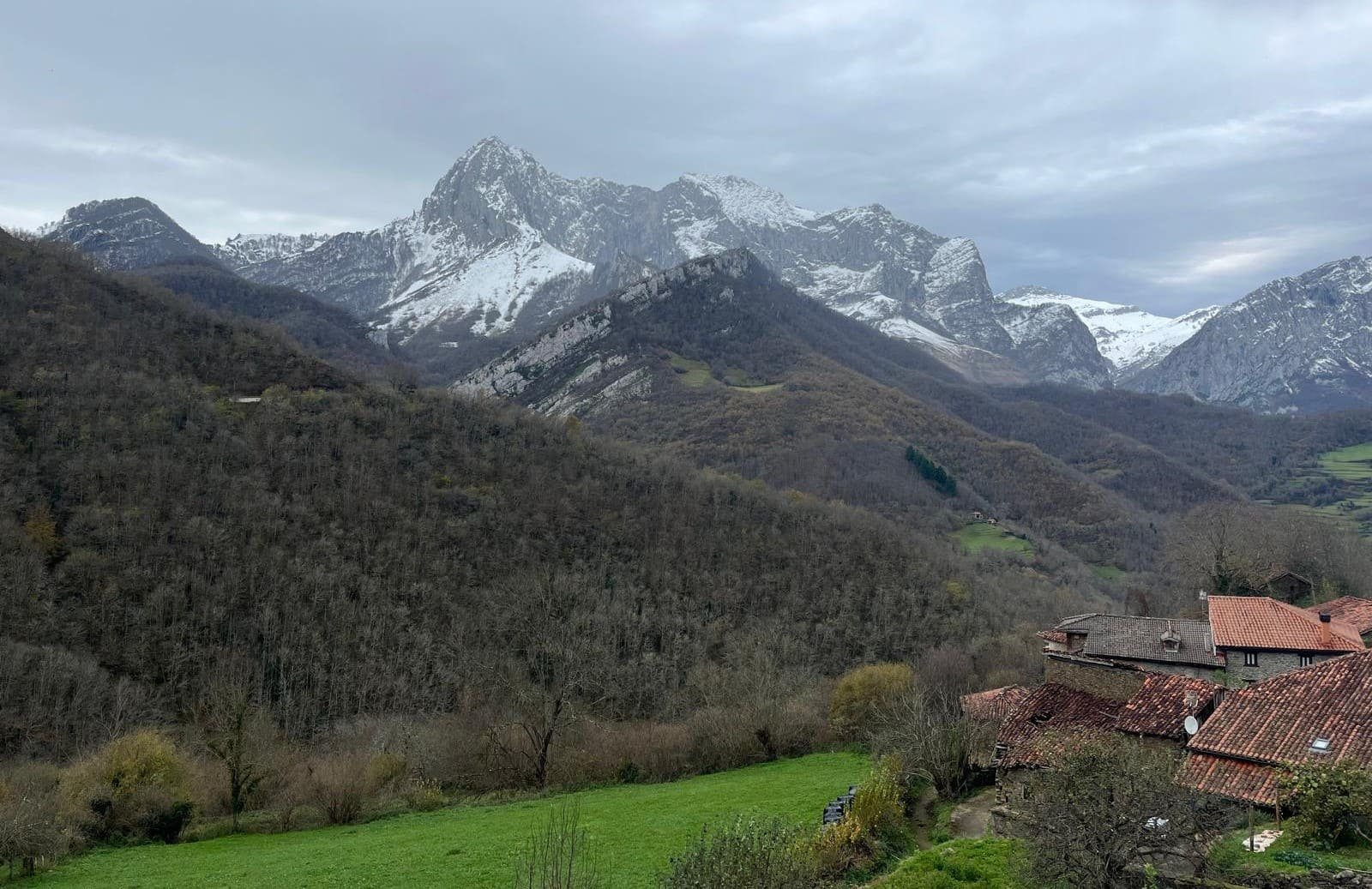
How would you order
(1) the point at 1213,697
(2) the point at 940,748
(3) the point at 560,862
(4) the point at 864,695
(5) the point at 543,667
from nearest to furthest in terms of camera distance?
(3) the point at 560,862 → (1) the point at 1213,697 → (2) the point at 940,748 → (4) the point at 864,695 → (5) the point at 543,667

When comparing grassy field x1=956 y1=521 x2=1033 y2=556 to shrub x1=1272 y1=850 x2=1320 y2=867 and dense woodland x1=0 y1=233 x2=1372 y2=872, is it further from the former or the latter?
shrub x1=1272 y1=850 x2=1320 y2=867

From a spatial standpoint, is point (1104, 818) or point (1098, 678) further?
point (1098, 678)

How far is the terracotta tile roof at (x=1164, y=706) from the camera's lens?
25.0 meters

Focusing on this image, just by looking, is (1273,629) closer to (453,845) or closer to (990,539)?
(453,845)

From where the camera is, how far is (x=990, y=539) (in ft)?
421

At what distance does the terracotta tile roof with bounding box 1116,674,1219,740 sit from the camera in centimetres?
2502

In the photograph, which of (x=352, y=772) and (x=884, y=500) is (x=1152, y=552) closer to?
(x=884, y=500)

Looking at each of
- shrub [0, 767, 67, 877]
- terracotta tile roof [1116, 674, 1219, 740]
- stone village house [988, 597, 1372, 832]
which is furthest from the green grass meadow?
shrub [0, 767, 67, 877]

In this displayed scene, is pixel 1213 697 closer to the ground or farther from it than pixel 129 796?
farther from it

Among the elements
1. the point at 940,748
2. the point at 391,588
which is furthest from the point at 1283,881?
the point at 391,588

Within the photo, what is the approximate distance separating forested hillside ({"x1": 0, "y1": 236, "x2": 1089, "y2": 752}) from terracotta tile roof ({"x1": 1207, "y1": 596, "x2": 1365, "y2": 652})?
21.0m

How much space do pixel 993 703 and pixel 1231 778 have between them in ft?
52.9

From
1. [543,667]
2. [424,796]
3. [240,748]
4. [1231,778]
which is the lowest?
[543,667]

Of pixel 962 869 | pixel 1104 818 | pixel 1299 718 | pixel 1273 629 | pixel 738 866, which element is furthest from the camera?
pixel 1273 629
